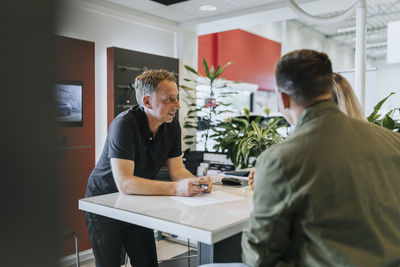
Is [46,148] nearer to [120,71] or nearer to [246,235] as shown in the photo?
[246,235]

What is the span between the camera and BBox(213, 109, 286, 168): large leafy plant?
152 inches

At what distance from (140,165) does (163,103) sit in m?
0.39

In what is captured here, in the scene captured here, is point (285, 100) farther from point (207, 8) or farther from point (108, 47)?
point (207, 8)

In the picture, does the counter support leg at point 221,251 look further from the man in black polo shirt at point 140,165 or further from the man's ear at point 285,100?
the man's ear at point 285,100

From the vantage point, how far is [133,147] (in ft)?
6.42

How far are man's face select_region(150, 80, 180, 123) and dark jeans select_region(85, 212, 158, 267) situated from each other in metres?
0.65

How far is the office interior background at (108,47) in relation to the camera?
20 cm

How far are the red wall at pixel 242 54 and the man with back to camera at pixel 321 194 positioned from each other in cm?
549

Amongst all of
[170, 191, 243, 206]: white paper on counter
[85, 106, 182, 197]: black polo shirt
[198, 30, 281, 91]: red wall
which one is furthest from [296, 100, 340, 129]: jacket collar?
[198, 30, 281, 91]: red wall

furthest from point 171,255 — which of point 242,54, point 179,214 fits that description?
point 242,54

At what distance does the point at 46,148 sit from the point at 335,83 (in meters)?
1.82

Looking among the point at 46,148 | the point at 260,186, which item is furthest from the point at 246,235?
the point at 46,148

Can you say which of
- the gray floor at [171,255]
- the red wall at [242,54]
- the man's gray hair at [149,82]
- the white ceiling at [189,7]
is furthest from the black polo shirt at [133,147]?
the red wall at [242,54]

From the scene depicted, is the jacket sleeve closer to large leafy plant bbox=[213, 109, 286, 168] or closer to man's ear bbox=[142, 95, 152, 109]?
man's ear bbox=[142, 95, 152, 109]
